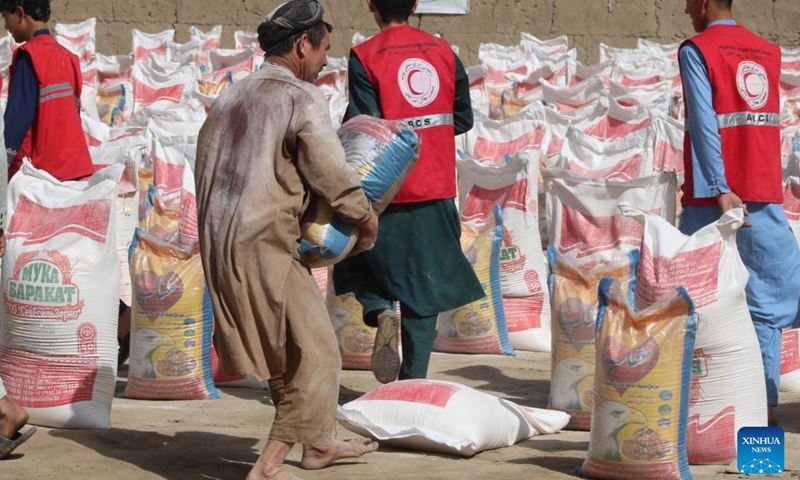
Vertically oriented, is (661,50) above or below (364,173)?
above

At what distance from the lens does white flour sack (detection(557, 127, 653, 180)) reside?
6.27 meters

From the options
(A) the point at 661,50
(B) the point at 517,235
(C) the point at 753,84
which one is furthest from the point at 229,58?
(C) the point at 753,84

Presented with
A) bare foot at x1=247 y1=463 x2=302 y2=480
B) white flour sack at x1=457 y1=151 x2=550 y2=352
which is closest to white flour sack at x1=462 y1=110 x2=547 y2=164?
white flour sack at x1=457 y1=151 x2=550 y2=352

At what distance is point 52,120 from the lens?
497cm

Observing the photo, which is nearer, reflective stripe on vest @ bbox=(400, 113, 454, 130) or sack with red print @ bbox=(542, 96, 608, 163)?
reflective stripe on vest @ bbox=(400, 113, 454, 130)

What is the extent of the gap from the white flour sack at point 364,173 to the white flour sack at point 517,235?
229 cm

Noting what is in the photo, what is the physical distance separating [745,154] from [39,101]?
234 centimetres

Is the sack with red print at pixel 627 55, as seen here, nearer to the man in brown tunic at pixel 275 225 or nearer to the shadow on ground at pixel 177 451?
the shadow on ground at pixel 177 451

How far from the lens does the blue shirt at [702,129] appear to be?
13.7 feet

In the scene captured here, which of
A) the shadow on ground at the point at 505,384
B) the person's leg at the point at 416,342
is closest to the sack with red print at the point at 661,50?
the shadow on ground at the point at 505,384

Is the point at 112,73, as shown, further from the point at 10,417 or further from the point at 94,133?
the point at 10,417

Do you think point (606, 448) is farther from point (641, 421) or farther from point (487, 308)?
point (487, 308)

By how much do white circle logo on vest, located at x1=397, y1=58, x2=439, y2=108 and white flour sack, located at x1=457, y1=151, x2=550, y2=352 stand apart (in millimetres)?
1402

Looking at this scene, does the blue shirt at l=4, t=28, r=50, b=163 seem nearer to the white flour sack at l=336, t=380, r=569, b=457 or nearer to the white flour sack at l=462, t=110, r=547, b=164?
the white flour sack at l=336, t=380, r=569, b=457
